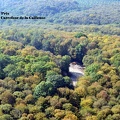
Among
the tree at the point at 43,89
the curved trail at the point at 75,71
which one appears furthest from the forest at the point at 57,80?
the curved trail at the point at 75,71

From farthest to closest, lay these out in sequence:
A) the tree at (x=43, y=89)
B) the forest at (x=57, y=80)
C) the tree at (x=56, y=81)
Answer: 1. the tree at (x=56, y=81)
2. the tree at (x=43, y=89)
3. the forest at (x=57, y=80)

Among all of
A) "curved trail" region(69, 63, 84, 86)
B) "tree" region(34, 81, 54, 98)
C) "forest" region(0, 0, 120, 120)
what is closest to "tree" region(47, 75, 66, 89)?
"forest" region(0, 0, 120, 120)

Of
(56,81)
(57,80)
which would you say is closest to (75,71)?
(57,80)

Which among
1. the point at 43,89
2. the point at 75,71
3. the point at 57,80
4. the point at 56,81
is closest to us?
the point at 43,89

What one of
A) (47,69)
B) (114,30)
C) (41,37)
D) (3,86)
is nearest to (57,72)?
(47,69)

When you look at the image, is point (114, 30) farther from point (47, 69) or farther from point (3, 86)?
point (3, 86)

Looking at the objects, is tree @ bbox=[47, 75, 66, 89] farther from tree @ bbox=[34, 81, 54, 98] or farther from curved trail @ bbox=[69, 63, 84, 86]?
curved trail @ bbox=[69, 63, 84, 86]

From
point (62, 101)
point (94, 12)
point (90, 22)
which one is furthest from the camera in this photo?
point (94, 12)

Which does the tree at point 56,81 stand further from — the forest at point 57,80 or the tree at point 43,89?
the tree at point 43,89

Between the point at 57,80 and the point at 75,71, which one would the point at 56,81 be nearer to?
the point at 57,80

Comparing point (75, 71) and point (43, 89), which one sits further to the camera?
point (75, 71)

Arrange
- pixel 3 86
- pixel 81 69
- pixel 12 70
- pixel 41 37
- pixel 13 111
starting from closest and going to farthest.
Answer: pixel 13 111 < pixel 3 86 < pixel 12 70 < pixel 81 69 < pixel 41 37
